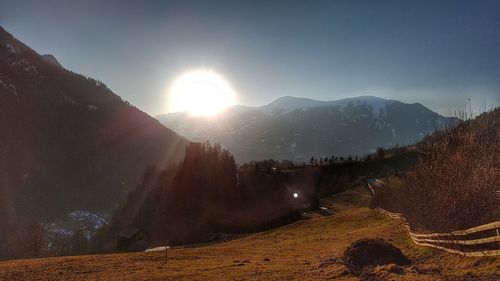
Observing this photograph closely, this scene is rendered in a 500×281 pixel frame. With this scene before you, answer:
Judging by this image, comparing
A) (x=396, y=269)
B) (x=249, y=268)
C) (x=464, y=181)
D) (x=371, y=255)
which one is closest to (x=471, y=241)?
(x=396, y=269)

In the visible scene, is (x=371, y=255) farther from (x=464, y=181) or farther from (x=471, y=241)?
(x=464, y=181)

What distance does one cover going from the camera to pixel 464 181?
2894cm

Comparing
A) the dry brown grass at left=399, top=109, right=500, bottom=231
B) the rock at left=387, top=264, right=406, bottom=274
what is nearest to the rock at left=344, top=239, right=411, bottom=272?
the rock at left=387, top=264, right=406, bottom=274

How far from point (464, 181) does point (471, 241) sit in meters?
5.19

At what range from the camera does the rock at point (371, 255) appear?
1187 inches

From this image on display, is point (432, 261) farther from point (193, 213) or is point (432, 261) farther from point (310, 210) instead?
point (193, 213)

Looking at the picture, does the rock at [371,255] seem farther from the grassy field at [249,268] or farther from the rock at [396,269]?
the rock at [396,269]

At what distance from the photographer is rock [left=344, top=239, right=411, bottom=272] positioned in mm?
30156

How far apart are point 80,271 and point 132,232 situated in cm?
10507

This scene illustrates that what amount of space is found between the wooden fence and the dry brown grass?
3.38 feet

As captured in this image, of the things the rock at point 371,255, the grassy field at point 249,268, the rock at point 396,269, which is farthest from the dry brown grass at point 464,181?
the rock at point 396,269

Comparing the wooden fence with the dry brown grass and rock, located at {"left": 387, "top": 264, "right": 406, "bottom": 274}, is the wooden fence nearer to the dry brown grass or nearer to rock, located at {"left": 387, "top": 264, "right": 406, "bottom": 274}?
the dry brown grass

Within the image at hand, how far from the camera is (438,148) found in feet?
121

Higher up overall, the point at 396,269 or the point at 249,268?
the point at 396,269
